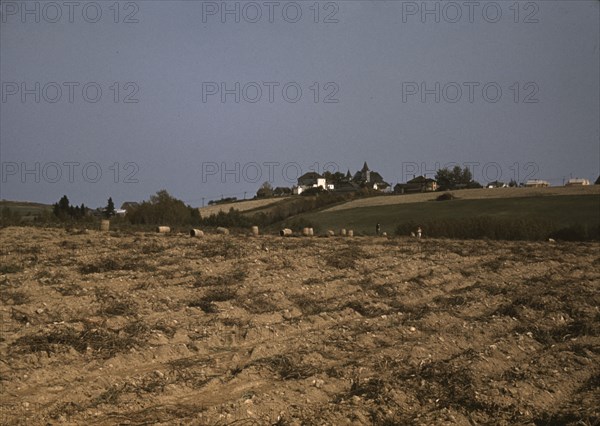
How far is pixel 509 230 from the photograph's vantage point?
4412 centimetres

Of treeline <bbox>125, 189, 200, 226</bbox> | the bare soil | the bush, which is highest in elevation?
the bush

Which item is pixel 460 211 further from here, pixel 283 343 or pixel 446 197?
pixel 283 343

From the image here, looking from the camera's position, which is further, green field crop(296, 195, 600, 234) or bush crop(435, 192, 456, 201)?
bush crop(435, 192, 456, 201)

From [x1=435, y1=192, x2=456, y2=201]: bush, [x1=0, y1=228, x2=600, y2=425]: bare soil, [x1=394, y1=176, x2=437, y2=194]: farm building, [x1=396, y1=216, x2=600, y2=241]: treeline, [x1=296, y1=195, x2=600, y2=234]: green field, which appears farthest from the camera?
[x1=394, y1=176, x2=437, y2=194]: farm building

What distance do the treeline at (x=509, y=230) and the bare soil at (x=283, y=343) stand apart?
2603cm

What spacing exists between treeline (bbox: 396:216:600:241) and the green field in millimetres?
9961

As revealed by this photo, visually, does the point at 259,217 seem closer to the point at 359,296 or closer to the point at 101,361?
the point at 359,296

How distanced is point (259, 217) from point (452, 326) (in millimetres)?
51325

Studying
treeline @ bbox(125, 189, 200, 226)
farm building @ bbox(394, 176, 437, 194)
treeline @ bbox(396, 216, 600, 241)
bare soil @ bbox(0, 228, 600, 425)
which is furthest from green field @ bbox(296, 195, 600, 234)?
farm building @ bbox(394, 176, 437, 194)

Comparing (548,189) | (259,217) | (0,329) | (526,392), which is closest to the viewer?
(526,392)

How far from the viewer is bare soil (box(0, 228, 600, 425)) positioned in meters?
7.39

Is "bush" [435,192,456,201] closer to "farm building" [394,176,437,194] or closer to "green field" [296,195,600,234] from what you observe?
"green field" [296,195,600,234]

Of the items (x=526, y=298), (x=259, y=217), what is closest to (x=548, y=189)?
(x=259, y=217)

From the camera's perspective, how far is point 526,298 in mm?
14695
